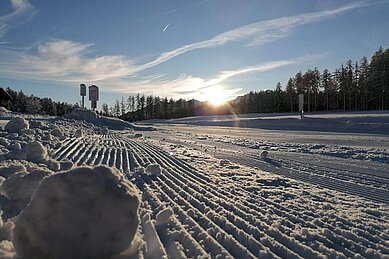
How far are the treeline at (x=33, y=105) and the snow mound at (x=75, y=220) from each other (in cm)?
8275

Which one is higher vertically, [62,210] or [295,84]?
[295,84]

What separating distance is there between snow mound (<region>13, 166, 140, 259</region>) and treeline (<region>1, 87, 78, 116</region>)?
82748mm

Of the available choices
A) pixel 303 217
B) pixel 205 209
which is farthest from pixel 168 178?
pixel 303 217

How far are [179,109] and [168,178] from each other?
8874cm

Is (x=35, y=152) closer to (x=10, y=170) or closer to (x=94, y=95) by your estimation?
(x=10, y=170)

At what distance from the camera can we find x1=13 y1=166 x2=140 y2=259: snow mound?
2242mm

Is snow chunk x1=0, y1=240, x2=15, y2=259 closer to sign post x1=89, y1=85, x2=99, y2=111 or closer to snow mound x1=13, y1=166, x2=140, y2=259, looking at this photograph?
snow mound x1=13, y1=166, x2=140, y2=259

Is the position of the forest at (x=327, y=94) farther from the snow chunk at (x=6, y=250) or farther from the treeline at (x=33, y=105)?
the snow chunk at (x=6, y=250)

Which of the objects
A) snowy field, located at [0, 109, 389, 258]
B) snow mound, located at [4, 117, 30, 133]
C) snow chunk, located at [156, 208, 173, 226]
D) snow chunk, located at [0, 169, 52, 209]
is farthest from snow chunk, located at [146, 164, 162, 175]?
snow mound, located at [4, 117, 30, 133]

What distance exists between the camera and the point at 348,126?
81.4 feet

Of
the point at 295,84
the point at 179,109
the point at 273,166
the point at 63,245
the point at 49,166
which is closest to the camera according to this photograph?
the point at 63,245

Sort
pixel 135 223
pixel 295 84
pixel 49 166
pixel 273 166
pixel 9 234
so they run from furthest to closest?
pixel 295 84 < pixel 273 166 < pixel 49 166 < pixel 9 234 < pixel 135 223

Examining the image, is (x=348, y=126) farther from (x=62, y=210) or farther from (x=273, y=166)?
(x=62, y=210)

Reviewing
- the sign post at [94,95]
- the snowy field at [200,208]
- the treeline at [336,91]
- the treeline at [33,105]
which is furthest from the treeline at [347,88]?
the treeline at [33,105]
